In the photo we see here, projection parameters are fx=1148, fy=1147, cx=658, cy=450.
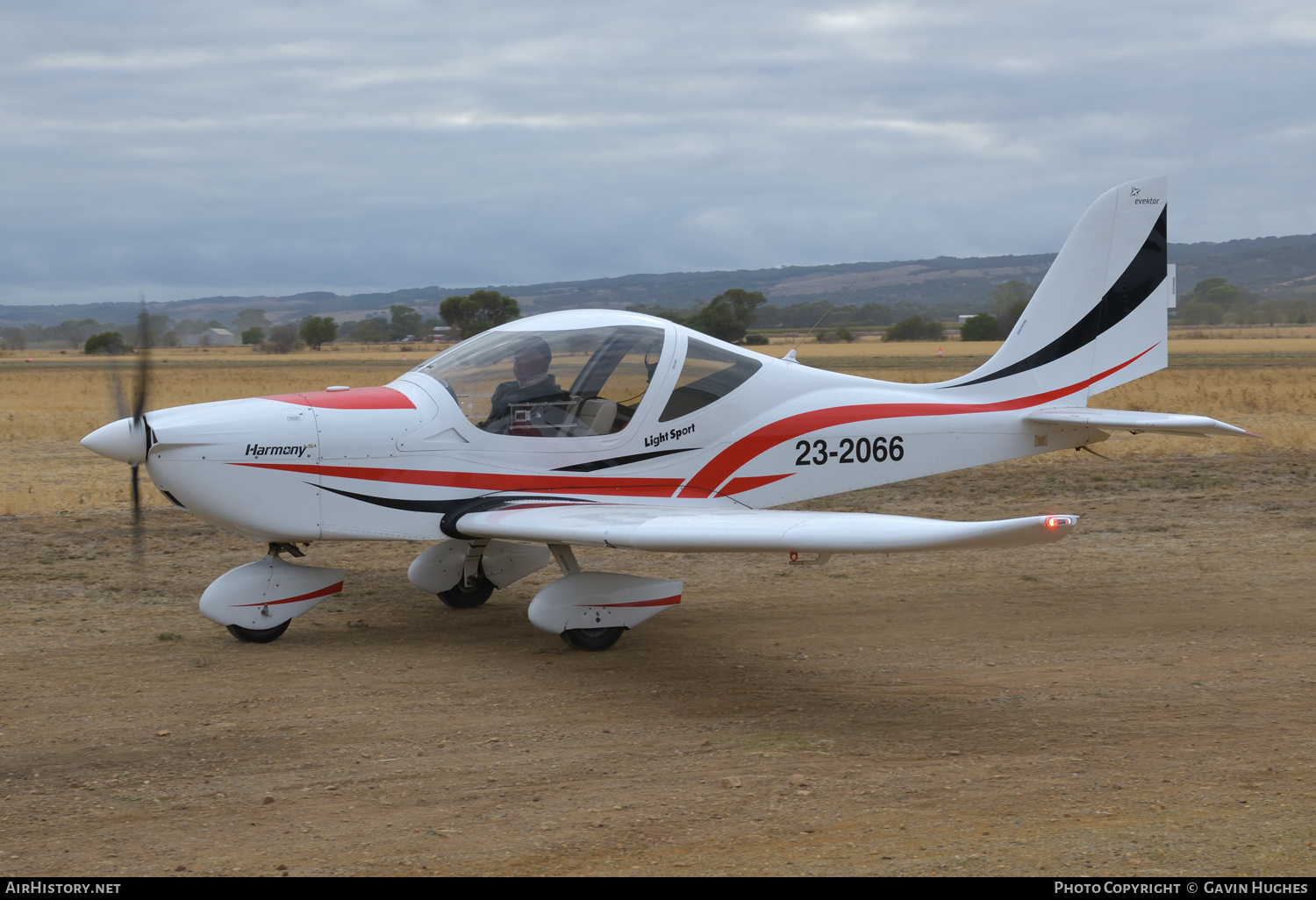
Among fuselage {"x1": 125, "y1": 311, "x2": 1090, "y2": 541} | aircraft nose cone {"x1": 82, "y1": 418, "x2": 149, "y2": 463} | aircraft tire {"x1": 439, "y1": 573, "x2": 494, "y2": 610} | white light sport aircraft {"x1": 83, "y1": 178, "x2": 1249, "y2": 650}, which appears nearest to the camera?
aircraft nose cone {"x1": 82, "y1": 418, "x2": 149, "y2": 463}

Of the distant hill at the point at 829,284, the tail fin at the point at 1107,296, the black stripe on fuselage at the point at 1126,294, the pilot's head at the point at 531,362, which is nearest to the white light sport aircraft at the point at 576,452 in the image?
the pilot's head at the point at 531,362

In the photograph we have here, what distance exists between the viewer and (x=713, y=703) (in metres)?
6.45

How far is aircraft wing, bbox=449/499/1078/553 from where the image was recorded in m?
5.21

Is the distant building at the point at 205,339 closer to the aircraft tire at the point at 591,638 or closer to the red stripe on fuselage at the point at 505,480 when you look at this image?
the red stripe on fuselage at the point at 505,480

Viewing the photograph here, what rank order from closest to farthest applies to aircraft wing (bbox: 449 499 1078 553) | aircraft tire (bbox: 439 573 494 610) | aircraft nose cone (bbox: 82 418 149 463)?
aircraft wing (bbox: 449 499 1078 553) < aircraft nose cone (bbox: 82 418 149 463) < aircraft tire (bbox: 439 573 494 610)

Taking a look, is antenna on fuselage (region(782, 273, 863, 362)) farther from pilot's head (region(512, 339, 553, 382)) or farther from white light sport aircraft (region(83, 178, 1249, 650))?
pilot's head (region(512, 339, 553, 382))

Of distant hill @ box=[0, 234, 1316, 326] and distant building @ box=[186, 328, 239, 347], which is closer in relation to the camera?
distant building @ box=[186, 328, 239, 347]

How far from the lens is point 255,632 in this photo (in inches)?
298

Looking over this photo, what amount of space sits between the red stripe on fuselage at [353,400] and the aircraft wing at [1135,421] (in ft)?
15.9

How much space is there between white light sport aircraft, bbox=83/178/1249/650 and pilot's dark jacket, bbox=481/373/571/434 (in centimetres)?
1

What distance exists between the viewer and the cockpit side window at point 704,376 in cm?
811

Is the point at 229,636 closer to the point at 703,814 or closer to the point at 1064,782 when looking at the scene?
the point at 703,814

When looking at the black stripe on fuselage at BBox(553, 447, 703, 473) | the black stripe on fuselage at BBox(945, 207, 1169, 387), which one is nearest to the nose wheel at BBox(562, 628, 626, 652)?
the black stripe on fuselage at BBox(553, 447, 703, 473)

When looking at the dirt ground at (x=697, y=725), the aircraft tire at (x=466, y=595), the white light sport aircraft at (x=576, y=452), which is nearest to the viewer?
the dirt ground at (x=697, y=725)
